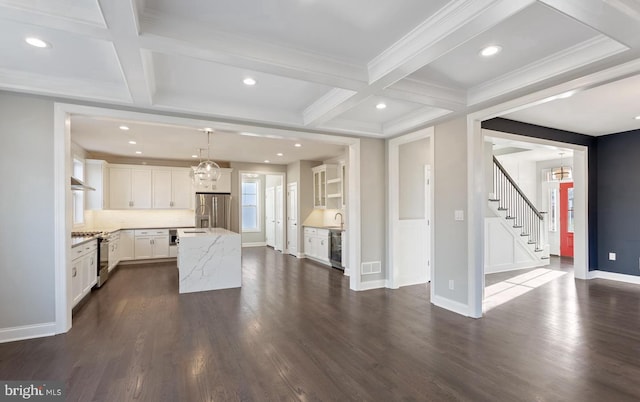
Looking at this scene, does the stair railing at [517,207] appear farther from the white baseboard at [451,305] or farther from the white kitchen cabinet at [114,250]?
the white kitchen cabinet at [114,250]

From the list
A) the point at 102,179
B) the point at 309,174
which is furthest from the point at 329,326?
the point at 102,179

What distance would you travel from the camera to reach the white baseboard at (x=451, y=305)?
400 cm

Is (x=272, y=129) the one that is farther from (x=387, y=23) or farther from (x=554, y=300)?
(x=554, y=300)

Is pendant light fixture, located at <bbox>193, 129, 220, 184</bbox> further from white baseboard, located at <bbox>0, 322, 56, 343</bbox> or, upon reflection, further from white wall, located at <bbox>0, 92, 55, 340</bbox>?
white baseboard, located at <bbox>0, 322, 56, 343</bbox>

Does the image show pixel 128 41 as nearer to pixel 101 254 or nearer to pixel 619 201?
pixel 101 254

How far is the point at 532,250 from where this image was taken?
696 cm

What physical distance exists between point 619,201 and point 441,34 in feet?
19.6

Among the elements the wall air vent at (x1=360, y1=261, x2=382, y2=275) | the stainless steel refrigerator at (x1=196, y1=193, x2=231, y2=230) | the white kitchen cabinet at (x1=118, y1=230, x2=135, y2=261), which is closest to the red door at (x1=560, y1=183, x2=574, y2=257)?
the wall air vent at (x1=360, y1=261, x2=382, y2=275)

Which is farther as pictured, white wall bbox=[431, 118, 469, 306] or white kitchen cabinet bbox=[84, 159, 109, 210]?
white kitchen cabinet bbox=[84, 159, 109, 210]

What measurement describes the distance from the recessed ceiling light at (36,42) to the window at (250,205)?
8.75 metres

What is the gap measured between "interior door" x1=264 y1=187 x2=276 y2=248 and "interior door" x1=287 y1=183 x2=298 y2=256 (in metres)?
1.10

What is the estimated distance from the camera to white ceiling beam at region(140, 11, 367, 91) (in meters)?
2.28

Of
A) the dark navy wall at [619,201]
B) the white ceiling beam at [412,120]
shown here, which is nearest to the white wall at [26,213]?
the white ceiling beam at [412,120]

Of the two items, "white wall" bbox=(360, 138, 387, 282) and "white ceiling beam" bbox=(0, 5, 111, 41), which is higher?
"white ceiling beam" bbox=(0, 5, 111, 41)
